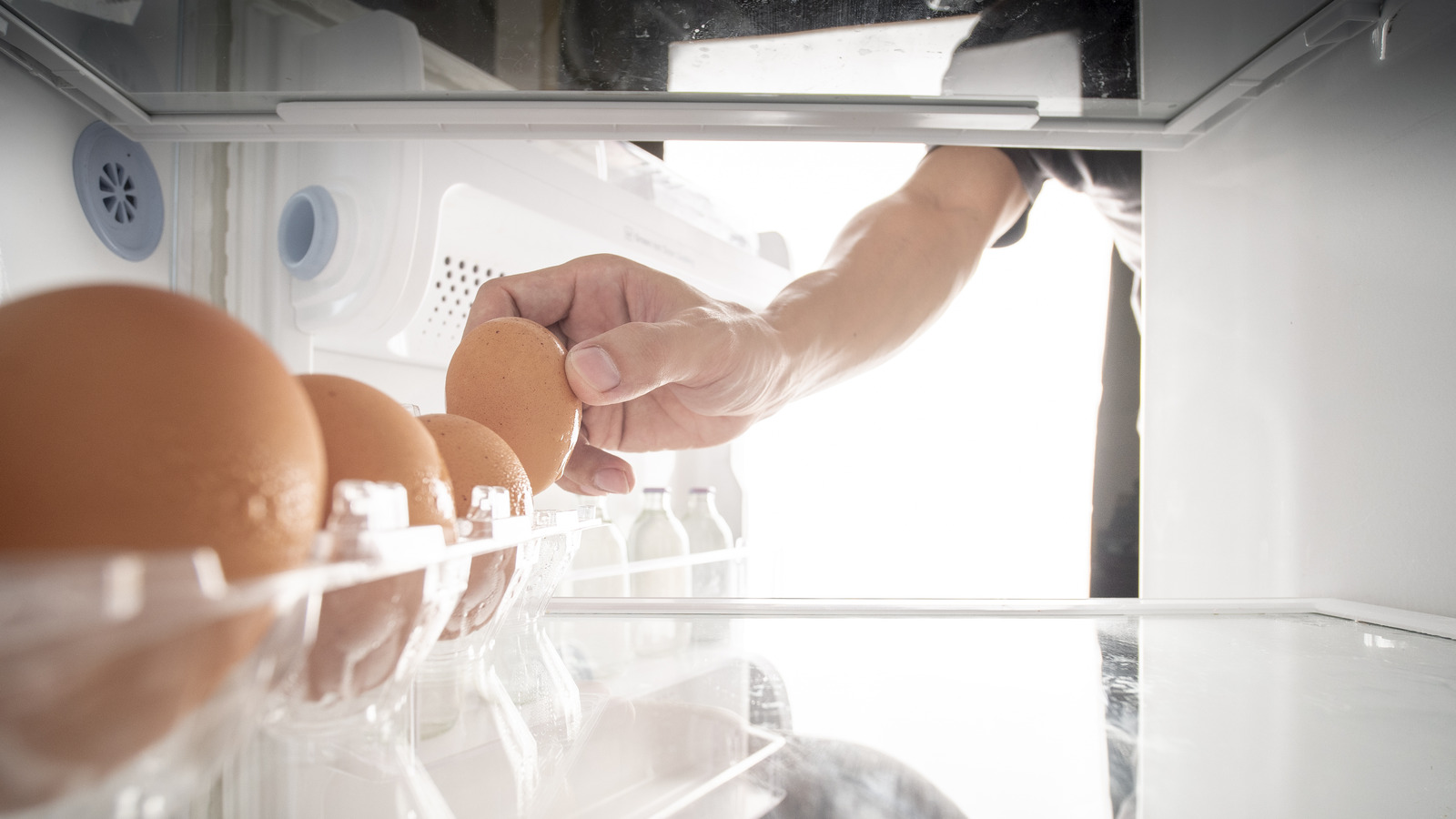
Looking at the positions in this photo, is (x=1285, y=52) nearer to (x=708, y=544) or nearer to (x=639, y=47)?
(x=639, y=47)

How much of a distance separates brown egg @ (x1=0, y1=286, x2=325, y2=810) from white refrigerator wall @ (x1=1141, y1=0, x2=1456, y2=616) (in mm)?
794

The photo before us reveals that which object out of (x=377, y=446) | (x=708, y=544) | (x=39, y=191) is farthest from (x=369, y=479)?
(x=708, y=544)

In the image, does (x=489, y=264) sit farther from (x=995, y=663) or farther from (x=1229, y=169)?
(x=1229, y=169)

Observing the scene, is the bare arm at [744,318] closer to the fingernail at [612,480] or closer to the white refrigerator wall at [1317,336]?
the fingernail at [612,480]

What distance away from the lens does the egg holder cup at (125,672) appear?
15cm

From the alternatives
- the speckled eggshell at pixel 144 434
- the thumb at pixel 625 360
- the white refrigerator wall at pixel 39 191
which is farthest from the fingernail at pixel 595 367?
the white refrigerator wall at pixel 39 191

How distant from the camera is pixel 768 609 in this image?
785mm

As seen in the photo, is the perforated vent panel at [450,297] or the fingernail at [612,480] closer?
the fingernail at [612,480]

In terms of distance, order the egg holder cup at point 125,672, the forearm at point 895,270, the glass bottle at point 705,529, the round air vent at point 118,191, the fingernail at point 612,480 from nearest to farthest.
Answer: the egg holder cup at point 125,672
the round air vent at point 118,191
the fingernail at point 612,480
the forearm at point 895,270
the glass bottle at point 705,529

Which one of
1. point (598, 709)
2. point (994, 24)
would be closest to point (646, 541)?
point (598, 709)

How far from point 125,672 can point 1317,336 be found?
1064 mm

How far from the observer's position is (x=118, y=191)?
72cm

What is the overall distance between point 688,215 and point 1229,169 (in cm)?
82

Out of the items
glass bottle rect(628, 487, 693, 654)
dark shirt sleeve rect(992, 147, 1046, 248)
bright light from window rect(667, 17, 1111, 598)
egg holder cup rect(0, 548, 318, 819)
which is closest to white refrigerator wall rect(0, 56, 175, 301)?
egg holder cup rect(0, 548, 318, 819)
